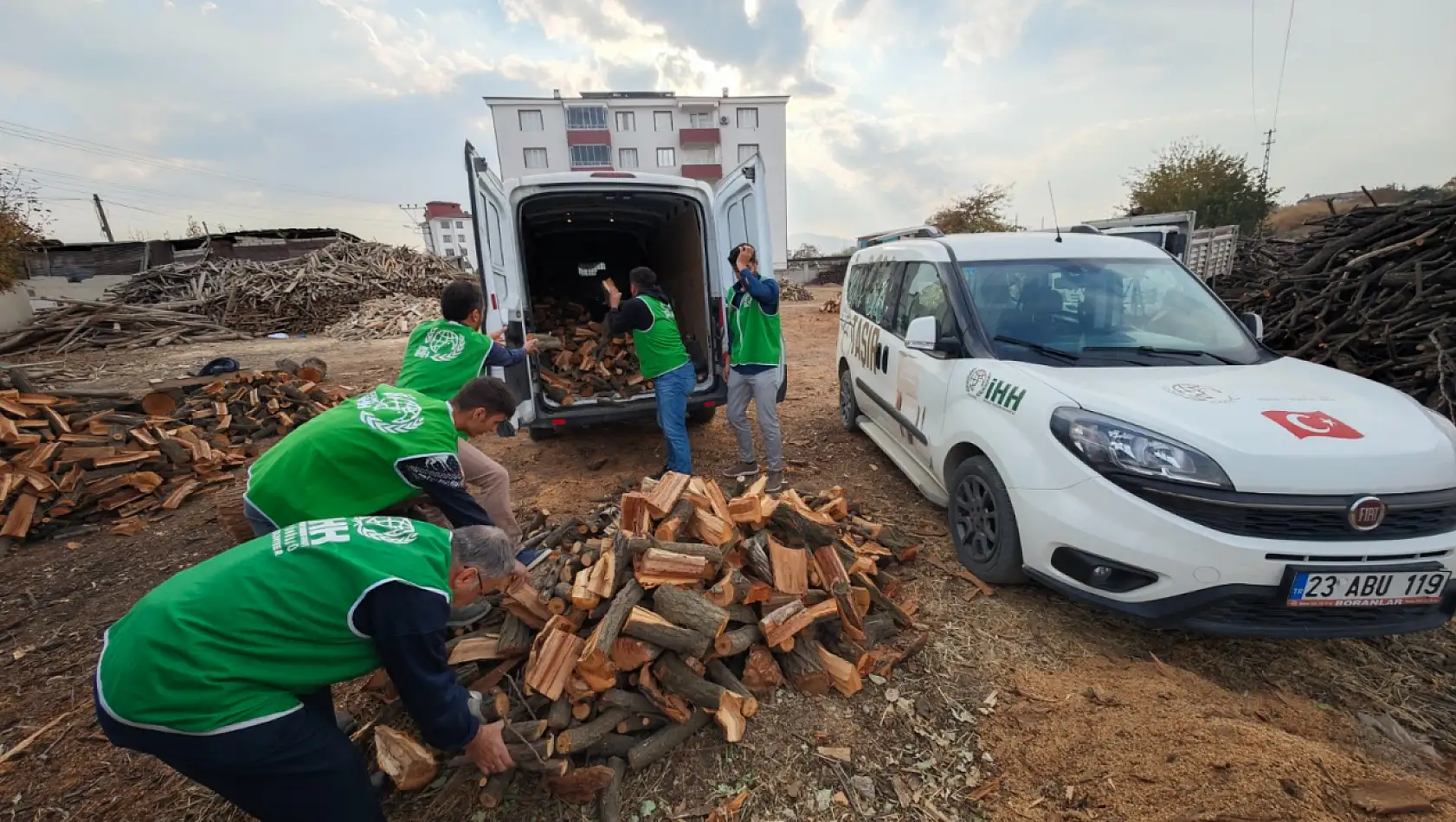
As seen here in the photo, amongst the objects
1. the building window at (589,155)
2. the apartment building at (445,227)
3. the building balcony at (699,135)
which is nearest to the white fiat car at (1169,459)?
the building window at (589,155)

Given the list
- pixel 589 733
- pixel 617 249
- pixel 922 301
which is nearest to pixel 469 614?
pixel 589 733

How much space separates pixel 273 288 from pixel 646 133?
31391 millimetres

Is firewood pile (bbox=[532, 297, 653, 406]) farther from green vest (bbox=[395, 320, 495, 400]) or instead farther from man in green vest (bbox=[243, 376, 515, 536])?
man in green vest (bbox=[243, 376, 515, 536])

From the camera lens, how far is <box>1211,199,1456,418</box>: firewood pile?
5.35 metres

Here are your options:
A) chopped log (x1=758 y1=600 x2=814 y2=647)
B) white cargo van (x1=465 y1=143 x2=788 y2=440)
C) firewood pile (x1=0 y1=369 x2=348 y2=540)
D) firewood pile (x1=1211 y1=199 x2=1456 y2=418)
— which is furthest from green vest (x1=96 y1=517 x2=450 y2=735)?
firewood pile (x1=1211 y1=199 x2=1456 y2=418)

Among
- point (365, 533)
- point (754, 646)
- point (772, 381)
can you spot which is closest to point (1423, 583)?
point (754, 646)

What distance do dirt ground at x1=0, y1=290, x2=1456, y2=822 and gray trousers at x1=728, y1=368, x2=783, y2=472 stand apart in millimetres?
1616

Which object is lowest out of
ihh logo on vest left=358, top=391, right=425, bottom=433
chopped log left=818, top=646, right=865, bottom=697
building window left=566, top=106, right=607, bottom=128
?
chopped log left=818, top=646, right=865, bottom=697

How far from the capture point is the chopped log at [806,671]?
2.33 m

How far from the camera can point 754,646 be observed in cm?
238

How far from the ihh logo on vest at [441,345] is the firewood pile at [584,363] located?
1620 mm

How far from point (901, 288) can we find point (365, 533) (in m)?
3.90

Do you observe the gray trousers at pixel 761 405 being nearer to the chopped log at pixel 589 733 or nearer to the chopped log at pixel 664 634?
the chopped log at pixel 664 634

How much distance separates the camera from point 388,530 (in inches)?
62.7
